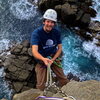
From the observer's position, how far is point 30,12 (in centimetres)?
1362

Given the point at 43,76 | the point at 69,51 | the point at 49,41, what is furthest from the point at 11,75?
the point at 49,41

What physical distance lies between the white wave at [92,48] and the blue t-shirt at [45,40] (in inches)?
240

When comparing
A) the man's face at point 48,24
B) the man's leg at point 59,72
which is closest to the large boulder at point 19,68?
the man's leg at point 59,72

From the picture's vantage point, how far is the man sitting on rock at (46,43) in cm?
444

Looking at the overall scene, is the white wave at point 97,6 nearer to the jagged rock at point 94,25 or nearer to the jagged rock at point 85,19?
the jagged rock at point 94,25

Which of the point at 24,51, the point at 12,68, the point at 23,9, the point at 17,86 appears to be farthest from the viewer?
the point at 23,9

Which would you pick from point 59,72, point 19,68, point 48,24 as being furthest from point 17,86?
point 48,24

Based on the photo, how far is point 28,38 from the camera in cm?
1160

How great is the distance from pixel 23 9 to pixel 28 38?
11.2ft

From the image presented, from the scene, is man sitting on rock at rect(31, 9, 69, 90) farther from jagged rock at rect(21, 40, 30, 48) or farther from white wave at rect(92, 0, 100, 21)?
white wave at rect(92, 0, 100, 21)

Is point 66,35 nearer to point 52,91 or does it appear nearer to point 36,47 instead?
point 36,47

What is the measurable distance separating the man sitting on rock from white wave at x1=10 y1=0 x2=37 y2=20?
8633 millimetres

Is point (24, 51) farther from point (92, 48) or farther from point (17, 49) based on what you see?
point (92, 48)

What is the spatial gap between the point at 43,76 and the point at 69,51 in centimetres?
602
